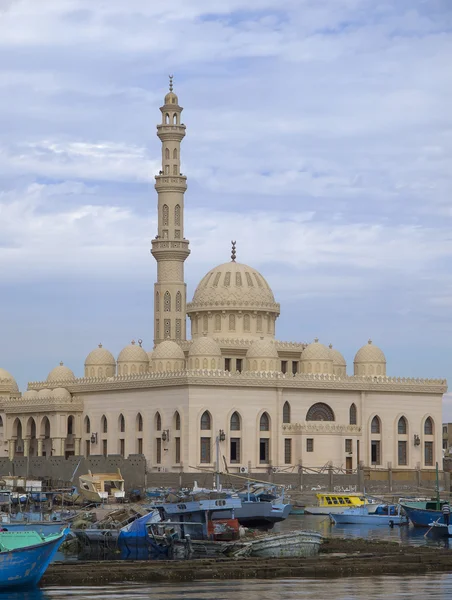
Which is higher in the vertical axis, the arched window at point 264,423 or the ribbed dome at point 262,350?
the ribbed dome at point 262,350

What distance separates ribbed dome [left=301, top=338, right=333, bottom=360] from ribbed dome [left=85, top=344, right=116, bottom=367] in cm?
1614

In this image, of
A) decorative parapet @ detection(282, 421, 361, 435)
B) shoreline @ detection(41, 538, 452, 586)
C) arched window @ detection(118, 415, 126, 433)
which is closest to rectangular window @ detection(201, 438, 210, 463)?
decorative parapet @ detection(282, 421, 361, 435)

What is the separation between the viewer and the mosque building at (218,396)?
11644 centimetres

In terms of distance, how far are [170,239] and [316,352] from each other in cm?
1441

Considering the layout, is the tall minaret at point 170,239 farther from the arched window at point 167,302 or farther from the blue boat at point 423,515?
the blue boat at point 423,515

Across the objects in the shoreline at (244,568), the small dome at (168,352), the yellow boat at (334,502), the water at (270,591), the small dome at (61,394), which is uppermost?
the small dome at (168,352)

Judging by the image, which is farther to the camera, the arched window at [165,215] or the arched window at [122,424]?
the arched window at [165,215]

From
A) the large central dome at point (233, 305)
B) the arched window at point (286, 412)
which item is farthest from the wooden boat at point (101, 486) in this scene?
the large central dome at point (233, 305)

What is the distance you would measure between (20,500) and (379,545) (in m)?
32.8

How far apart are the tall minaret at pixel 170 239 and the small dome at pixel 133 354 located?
174 cm

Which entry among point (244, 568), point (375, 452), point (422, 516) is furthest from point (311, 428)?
point (244, 568)

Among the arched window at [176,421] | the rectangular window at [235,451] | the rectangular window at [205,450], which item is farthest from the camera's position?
the arched window at [176,421]

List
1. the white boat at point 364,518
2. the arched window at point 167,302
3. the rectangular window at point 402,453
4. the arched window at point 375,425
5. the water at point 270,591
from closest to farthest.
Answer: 1. the water at point 270,591
2. the white boat at point 364,518
3. the arched window at point 375,425
4. the rectangular window at point 402,453
5. the arched window at point 167,302

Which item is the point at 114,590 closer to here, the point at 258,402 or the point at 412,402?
the point at 258,402
